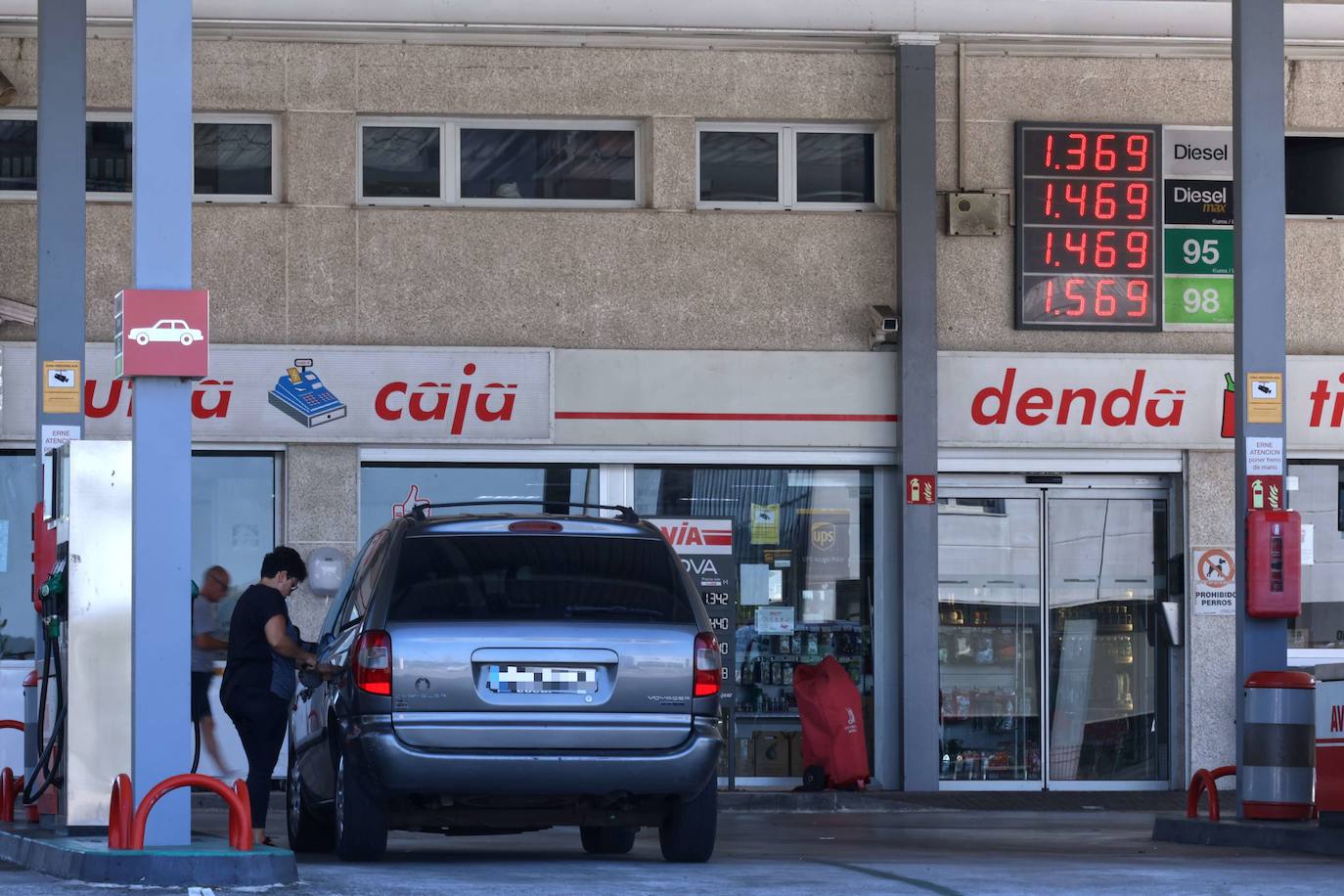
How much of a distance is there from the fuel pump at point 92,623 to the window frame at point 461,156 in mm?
7738

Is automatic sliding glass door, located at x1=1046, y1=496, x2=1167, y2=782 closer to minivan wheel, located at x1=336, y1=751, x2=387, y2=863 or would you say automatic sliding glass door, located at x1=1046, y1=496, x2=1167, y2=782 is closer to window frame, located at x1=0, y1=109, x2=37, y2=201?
window frame, located at x1=0, y1=109, x2=37, y2=201

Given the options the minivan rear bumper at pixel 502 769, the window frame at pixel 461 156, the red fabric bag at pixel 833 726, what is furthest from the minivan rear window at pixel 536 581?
the window frame at pixel 461 156

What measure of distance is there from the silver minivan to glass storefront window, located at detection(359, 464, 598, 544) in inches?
288

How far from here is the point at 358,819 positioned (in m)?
9.51

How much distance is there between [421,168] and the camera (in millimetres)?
17484

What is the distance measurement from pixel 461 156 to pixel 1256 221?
712 cm

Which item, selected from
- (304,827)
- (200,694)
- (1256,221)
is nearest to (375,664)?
(304,827)

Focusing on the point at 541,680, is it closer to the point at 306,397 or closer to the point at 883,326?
the point at 306,397

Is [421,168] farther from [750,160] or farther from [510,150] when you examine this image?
[750,160]

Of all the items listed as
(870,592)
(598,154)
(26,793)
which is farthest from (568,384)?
(26,793)

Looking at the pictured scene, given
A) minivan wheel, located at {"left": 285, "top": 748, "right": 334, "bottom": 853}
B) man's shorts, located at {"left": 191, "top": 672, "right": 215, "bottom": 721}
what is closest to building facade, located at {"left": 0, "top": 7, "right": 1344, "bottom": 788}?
A: man's shorts, located at {"left": 191, "top": 672, "right": 215, "bottom": 721}

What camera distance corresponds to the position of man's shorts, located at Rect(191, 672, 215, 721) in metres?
16.1

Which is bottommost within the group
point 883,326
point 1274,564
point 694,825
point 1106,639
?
point 694,825

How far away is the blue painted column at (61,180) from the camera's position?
14336mm
